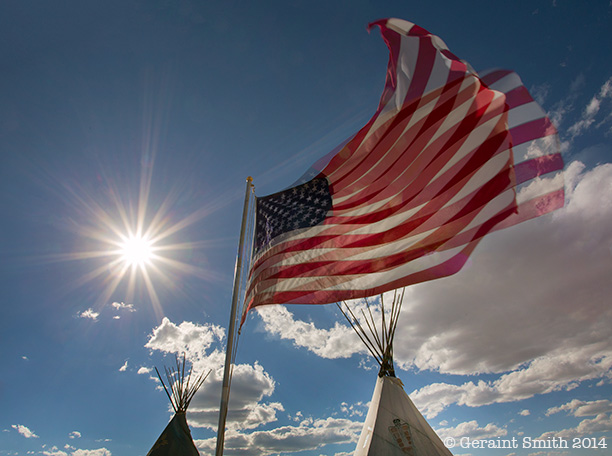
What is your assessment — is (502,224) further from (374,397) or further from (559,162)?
(374,397)

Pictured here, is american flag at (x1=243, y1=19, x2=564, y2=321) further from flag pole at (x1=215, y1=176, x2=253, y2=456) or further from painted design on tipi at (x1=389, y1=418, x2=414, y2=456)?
painted design on tipi at (x1=389, y1=418, x2=414, y2=456)

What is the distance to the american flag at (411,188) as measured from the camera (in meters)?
4.84

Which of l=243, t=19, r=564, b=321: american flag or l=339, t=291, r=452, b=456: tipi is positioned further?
l=339, t=291, r=452, b=456: tipi

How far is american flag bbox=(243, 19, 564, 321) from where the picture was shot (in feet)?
15.9

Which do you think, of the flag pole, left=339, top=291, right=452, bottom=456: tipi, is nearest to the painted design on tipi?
left=339, top=291, right=452, bottom=456: tipi

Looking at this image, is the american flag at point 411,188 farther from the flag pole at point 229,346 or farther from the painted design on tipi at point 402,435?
the painted design on tipi at point 402,435

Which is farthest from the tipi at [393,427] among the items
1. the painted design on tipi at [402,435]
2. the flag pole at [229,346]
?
the flag pole at [229,346]

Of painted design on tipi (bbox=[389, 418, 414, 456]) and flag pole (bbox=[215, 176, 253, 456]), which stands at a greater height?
flag pole (bbox=[215, 176, 253, 456])

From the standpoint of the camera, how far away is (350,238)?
19.7 feet

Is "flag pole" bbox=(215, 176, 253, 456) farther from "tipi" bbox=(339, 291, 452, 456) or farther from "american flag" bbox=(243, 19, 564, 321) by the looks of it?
"tipi" bbox=(339, 291, 452, 456)

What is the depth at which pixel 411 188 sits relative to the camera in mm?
5703

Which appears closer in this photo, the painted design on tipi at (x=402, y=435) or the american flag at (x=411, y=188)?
the american flag at (x=411, y=188)

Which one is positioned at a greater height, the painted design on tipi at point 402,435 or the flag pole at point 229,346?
the flag pole at point 229,346

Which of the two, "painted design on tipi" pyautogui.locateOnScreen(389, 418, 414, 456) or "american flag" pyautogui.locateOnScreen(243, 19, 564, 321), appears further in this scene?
"painted design on tipi" pyautogui.locateOnScreen(389, 418, 414, 456)
